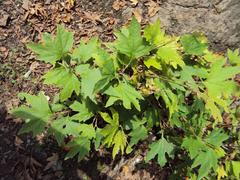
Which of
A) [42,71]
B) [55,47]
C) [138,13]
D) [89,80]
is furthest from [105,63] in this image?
[138,13]

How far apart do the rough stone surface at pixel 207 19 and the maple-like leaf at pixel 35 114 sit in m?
1.71

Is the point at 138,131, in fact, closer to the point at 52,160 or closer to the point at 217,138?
the point at 217,138

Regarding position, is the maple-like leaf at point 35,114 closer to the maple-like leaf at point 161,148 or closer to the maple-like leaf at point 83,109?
the maple-like leaf at point 83,109

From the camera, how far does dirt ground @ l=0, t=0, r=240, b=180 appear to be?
429 cm

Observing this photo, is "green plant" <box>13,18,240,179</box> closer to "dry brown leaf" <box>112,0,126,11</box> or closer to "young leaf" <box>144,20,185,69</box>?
"young leaf" <box>144,20,185,69</box>

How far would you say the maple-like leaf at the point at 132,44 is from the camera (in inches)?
121

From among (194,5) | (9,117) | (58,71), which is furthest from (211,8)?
(9,117)

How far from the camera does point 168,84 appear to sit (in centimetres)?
345

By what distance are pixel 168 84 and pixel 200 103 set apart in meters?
0.41

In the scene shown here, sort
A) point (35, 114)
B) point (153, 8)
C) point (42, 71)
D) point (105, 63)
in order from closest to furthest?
point (105, 63), point (35, 114), point (42, 71), point (153, 8)

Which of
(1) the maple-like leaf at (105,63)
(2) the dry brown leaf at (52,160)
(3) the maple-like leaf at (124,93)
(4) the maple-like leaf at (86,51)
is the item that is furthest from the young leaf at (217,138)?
(2) the dry brown leaf at (52,160)

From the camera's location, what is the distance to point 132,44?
10.3 feet

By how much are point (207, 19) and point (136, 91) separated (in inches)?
67.3

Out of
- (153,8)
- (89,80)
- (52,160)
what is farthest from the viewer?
(153,8)
